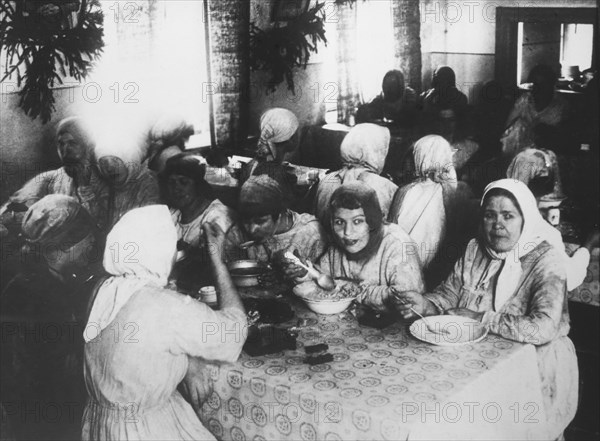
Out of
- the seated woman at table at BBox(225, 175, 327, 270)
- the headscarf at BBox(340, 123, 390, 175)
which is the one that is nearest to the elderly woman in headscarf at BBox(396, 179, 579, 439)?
the headscarf at BBox(340, 123, 390, 175)

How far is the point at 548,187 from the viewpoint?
365 cm

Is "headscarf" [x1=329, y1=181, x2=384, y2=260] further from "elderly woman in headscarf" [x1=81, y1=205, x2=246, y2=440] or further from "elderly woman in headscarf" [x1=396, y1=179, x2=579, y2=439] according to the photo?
"elderly woman in headscarf" [x1=81, y1=205, x2=246, y2=440]

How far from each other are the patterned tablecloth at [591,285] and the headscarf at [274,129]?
1.79 meters

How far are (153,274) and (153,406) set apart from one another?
64cm

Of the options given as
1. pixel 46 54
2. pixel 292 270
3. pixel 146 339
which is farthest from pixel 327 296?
pixel 46 54

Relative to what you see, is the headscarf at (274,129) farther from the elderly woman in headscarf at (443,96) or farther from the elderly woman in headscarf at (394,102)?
the elderly woman in headscarf at (443,96)

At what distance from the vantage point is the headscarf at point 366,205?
4086 millimetres

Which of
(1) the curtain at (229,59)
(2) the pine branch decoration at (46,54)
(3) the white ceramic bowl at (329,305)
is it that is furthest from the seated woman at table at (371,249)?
(2) the pine branch decoration at (46,54)

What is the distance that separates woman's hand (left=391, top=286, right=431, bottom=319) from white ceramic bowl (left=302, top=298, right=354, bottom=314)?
0.27 metres

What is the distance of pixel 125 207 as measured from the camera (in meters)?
4.75

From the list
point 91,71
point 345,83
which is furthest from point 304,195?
point 91,71

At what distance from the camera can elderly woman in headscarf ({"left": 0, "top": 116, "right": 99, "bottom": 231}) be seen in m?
4.59

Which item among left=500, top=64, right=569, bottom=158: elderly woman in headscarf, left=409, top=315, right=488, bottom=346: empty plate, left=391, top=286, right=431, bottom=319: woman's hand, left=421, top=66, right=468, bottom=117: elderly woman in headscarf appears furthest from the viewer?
left=421, top=66, right=468, bottom=117: elderly woman in headscarf

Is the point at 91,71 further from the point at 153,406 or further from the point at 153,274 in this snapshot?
the point at 153,406
